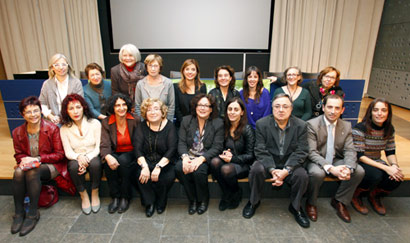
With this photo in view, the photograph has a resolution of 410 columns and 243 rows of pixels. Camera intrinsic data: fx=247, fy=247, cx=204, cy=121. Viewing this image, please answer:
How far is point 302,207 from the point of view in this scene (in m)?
2.29

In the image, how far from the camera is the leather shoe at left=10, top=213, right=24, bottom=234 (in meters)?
2.06

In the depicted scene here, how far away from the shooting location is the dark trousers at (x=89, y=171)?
7.36 ft

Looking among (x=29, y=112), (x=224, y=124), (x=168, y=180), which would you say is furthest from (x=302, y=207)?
(x=29, y=112)

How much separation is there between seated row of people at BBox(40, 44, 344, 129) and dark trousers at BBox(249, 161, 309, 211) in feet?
2.36

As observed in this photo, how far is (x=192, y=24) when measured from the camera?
598cm

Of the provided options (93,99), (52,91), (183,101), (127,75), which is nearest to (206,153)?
(183,101)

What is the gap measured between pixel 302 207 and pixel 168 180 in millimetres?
1266

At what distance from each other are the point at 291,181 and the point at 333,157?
0.51 metres

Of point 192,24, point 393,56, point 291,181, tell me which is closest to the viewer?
point 291,181

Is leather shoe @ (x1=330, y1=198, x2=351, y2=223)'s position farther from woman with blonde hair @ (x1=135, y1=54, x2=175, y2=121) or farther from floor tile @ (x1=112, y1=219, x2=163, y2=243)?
woman with blonde hair @ (x1=135, y1=54, x2=175, y2=121)

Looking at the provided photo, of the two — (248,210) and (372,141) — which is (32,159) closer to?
(248,210)

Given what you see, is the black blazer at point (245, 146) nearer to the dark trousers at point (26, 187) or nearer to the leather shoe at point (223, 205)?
the leather shoe at point (223, 205)

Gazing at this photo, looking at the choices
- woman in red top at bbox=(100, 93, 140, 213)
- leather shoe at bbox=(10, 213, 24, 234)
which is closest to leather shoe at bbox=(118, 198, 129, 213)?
woman in red top at bbox=(100, 93, 140, 213)

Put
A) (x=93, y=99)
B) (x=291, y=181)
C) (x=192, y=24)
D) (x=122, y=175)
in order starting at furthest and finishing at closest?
(x=192, y=24) → (x=93, y=99) → (x=122, y=175) → (x=291, y=181)
